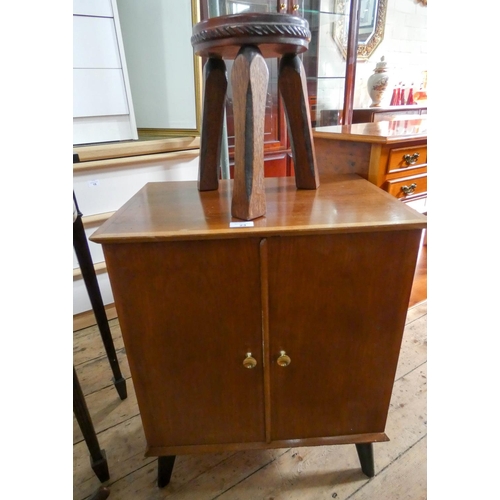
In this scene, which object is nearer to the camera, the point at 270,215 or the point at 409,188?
the point at 270,215

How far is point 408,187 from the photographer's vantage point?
45.8 inches

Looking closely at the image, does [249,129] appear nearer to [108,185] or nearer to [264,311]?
[264,311]

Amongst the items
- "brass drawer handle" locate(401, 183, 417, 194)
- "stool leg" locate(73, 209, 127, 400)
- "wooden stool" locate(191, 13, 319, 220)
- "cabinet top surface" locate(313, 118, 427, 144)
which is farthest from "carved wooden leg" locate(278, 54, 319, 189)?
"stool leg" locate(73, 209, 127, 400)

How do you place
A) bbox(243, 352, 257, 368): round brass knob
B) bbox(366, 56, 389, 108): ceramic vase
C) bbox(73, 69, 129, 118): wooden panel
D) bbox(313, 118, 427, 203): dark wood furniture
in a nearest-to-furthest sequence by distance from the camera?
bbox(243, 352, 257, 368): round brass knob → bbox(313, 118, 427, 203): dark wood furniture → bbox(73, 69, 129, 118): wooden panel → bbox(366, 56, 389, 108): ceramic vase

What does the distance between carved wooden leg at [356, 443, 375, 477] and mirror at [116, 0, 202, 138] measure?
50.9 inches

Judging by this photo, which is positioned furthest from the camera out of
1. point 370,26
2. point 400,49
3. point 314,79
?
point 400,49

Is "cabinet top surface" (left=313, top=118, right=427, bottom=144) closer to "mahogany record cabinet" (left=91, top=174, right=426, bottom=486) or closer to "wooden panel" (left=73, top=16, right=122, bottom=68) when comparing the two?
"mahogany record cabinet" (left=91, top=174, right=426, bottom=486)

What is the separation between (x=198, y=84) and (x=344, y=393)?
4.13ft

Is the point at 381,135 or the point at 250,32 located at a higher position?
the point at 250,32

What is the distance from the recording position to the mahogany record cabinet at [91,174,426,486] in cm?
61

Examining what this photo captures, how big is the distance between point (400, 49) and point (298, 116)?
256cm

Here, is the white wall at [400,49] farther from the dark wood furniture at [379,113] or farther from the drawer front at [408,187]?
the drawer front at [408,187]

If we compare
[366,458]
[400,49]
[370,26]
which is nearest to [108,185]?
[366,458]
